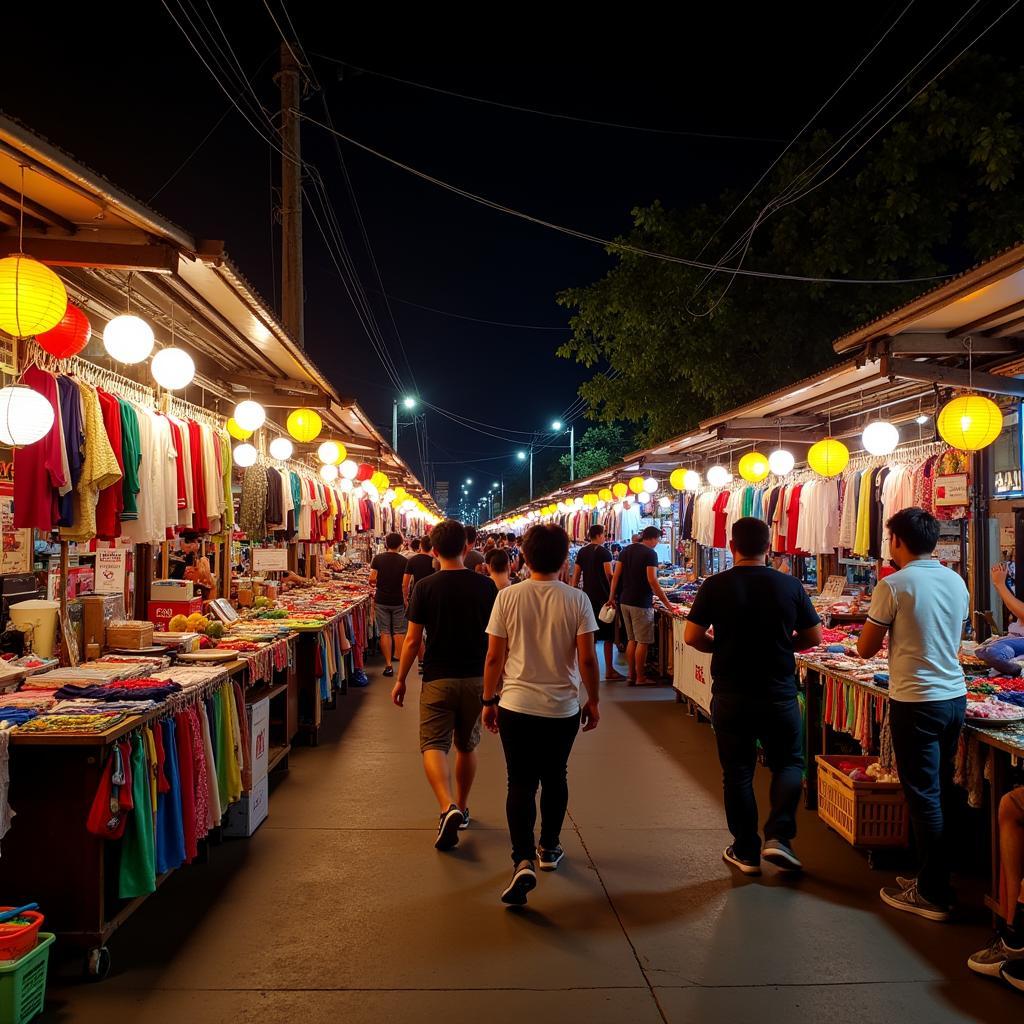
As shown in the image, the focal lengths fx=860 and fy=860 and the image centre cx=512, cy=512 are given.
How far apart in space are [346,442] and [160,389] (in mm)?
7353

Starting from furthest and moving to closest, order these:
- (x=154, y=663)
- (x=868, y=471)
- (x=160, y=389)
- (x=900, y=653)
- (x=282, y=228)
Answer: (x=282, y=228) → (x=868, y=471) → (x=160, y=389) → (x=154, y=663) → (x=900, y=653)

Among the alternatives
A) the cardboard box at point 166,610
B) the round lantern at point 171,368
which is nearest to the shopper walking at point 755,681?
the round lantern at point 171,368

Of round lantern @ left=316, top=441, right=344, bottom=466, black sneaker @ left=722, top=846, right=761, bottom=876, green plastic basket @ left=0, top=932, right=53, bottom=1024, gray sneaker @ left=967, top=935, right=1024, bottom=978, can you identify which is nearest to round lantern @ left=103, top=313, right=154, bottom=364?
green plastic basket @ left=0, top=932, right=53, bottom=1024

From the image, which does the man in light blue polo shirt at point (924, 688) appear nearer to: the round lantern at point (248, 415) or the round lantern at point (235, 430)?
the round lantern at point (248, 415)

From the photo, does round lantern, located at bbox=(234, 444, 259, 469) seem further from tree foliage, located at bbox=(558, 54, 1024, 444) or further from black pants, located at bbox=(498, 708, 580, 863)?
tree foliage, located at bbox=(558, 54, 1024, 444)

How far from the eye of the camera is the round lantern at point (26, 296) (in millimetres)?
4609

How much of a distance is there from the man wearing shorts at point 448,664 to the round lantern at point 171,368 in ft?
7.94

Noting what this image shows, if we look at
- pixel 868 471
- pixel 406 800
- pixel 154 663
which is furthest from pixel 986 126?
pixel 154 663

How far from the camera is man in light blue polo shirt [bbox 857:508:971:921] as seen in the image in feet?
15.8

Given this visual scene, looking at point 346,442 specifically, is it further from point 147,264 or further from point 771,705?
point 771,705

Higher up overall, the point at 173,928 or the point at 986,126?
the point at 986,126

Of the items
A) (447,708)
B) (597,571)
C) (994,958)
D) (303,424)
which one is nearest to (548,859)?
(447,708)

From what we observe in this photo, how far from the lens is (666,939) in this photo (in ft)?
14.9

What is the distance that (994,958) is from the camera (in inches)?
164
